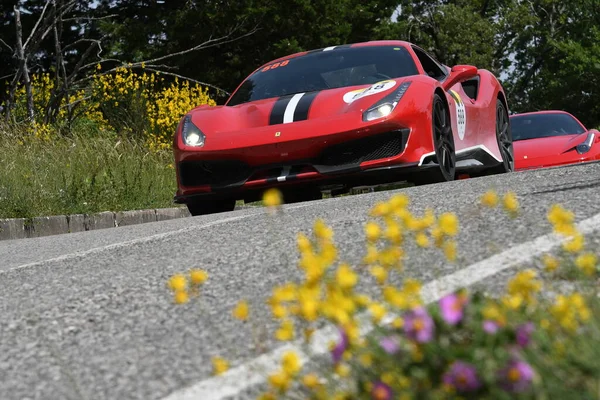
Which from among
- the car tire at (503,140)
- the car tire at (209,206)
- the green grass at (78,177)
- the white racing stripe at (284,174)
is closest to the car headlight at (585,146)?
the car tire at (503,140)

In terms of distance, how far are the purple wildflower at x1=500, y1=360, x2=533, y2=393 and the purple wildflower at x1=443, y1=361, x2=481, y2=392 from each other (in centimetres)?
5

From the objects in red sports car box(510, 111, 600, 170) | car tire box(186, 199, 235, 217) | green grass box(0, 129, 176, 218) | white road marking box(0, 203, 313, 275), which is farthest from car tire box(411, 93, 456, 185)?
red sports car box(510, 111, 600, 170)

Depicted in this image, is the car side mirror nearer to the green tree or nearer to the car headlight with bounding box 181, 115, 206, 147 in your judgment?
the car headlight with bounding box 181, 115, 206, 147

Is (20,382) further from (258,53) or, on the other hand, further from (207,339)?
(258,53)

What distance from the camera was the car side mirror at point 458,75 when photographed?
896 centimetres

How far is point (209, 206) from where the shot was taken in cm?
873

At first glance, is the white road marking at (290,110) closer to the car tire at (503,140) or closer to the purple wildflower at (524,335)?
the car tire at (503,140)

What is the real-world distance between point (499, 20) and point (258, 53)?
19140 mm

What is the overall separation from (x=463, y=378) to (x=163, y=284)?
2521 millimetres

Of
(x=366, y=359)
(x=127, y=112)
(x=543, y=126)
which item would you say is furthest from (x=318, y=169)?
(x=127, y=112)

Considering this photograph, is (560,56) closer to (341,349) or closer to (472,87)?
(472,87)

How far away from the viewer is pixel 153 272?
182 inches

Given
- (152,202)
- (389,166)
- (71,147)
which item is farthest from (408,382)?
(71,147)

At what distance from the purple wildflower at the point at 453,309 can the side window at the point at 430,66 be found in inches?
294
